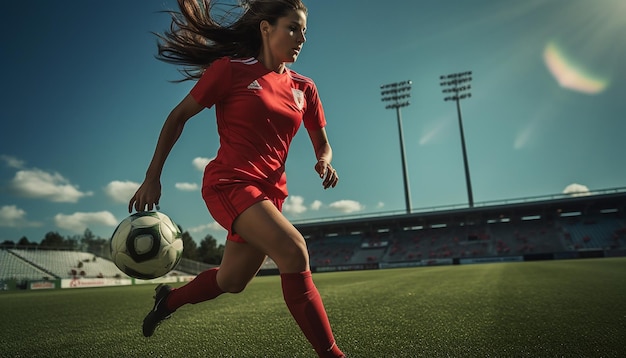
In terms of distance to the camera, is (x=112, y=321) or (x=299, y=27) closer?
(x=299, y=27)

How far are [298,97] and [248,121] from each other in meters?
0.44

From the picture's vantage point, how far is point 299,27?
7.62ft

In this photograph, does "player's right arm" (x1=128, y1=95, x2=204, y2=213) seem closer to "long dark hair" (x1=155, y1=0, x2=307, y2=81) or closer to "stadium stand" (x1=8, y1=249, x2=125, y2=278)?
"long dark hair" (x1=155, y1=0, x2=307, y2=81)

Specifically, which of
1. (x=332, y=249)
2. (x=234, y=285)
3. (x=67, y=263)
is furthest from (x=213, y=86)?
(x=332, y=249)

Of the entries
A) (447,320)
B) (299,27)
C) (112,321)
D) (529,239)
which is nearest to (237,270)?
(299,27)

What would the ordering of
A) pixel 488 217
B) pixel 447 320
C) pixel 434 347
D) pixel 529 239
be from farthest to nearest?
pixel 488 217
pixel 529 239
pixel 447 320
pixel 434 347

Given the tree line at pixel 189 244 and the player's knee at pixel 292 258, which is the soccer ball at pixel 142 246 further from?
the tree line at pixel 189 244

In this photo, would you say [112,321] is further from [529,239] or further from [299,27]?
[529,239]

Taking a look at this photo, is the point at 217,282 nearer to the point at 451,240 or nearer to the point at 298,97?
the point at 298,97

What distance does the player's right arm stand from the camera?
6.94 ft

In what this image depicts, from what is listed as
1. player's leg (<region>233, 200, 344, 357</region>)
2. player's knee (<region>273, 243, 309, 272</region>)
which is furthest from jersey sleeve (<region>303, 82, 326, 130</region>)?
player's knee (<region>273, 243, 309, 272</region>)

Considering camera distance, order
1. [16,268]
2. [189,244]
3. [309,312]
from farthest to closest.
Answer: [189,244], [16,268], [309,312]

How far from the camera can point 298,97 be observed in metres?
2.46

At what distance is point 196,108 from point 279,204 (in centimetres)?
70
